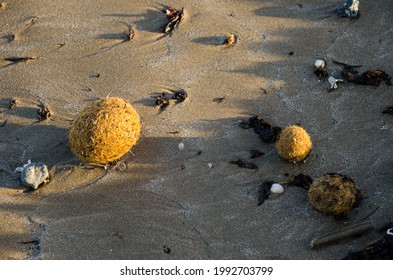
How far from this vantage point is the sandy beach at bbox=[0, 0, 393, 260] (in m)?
6.19

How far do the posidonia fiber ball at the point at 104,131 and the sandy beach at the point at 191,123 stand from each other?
16.0 inches

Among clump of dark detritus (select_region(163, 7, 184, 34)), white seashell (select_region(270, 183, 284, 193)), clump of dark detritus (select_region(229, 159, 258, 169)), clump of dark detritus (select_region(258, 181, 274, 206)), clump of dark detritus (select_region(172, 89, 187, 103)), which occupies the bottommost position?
clump of dark detritus (select_region(258, 181, 274, 206))

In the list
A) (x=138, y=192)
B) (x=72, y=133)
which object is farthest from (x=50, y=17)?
(x=138, y=192)

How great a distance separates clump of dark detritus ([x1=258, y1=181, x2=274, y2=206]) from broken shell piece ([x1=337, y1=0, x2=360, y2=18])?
335 centimetres

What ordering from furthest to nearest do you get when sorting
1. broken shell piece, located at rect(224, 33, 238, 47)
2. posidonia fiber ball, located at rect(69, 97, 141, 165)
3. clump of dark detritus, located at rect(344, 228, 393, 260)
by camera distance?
broken shell piece, located at rect(224, 33, 238, 47) → posidonia fiber ball, located at rect(69, 97, 141, 165) → clump of dark detritus, located at rect(344, 228, 393, 260)

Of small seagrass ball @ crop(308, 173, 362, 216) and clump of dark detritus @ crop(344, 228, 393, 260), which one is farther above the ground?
small seagrass ball @ crop(308, 173, 362, 216)

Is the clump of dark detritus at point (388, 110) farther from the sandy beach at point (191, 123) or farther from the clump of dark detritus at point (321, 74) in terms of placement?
the clump of dark detritus at point (321, 74)

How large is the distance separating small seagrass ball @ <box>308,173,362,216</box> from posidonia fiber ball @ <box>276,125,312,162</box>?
495 millimetres

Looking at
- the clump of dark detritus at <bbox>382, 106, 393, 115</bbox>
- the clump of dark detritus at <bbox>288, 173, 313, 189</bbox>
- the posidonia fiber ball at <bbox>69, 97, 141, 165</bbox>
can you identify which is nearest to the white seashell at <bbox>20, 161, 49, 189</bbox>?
the posidonia fiber ball at <bbox>69, 97, 141, 165</bbox>

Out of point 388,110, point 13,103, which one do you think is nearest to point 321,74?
point 388,110

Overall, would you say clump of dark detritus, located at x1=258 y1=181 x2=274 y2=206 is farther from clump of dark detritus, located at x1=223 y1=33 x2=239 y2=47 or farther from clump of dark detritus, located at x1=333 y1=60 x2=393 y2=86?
clump of dark detritus, located at x1=223 y1=33 x2=239 y2=47

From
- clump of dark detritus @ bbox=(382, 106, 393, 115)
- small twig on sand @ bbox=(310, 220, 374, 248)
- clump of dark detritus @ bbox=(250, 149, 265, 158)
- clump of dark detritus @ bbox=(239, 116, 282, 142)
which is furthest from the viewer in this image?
clump of dark detritus @ bbox=(382, 106, 393, 115)

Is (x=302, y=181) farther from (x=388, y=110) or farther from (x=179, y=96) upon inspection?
(x=179, y=96)

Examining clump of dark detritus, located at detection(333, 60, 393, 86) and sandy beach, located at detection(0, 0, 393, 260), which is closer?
sandy beach, located at detection(0, 0, 393, 260)
